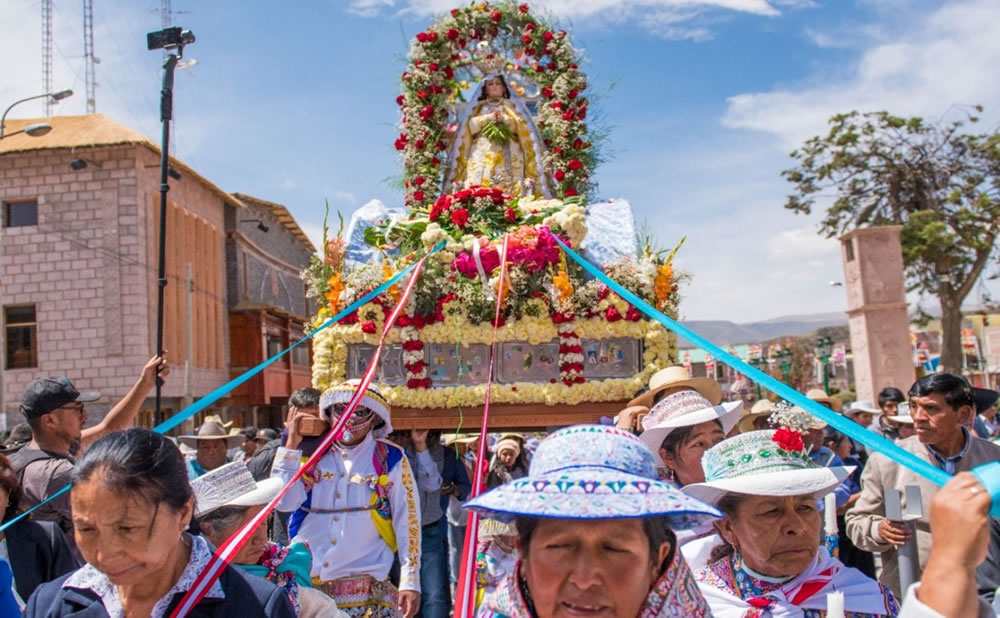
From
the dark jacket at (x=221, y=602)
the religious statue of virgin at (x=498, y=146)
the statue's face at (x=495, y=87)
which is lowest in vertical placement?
the dark jacket at (x=221, y=602)

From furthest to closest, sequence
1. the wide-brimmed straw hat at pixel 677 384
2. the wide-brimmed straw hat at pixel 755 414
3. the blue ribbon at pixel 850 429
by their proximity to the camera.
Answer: the wide-brimmed straw hat at pixel 755 414
the wide-brimmed straw hat at pixel 677 384
the blue ribbon at pixel 850 429

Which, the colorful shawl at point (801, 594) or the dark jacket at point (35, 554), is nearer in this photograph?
the colorful shawl at point (801, 594)

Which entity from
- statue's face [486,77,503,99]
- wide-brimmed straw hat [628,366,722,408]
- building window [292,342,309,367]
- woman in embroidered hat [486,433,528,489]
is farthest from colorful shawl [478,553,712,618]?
building window [292,342,309,367]

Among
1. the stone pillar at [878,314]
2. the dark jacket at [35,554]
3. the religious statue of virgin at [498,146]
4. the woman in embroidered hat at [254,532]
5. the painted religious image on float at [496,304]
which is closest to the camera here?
the woman in embroidered hat at [254,532]

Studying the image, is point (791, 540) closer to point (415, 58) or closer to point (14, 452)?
point (14, 452)

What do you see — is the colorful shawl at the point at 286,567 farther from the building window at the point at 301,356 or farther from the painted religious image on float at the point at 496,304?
the building window at the point at 301,356

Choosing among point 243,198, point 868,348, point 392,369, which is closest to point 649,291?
point 392,369

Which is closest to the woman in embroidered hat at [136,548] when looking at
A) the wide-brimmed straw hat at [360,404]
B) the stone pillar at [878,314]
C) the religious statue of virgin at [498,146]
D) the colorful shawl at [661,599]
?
the colorful shawl at [661,599]

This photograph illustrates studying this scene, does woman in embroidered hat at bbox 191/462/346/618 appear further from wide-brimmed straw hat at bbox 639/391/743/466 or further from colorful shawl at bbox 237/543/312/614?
wide-brimmed straw hat at bbox 639/391/743/466

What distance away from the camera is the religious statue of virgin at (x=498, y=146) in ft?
27.6

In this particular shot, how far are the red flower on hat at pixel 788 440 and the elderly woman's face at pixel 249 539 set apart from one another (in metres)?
1.79

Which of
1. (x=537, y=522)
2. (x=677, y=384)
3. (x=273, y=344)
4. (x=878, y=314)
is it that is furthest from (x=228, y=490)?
(x=273, y=344)

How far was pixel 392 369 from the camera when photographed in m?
6.45

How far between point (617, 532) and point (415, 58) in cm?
748
